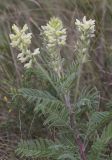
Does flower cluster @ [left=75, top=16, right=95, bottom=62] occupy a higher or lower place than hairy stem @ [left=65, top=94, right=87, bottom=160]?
higher

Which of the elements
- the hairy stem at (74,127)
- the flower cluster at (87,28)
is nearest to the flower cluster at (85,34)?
the flower cluster at (87,28)

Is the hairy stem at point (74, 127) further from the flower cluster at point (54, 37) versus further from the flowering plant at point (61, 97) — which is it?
the flower cluster at point (54, 37)

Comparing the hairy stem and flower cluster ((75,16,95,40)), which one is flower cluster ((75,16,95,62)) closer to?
flower cluster ((75,16,95,40))

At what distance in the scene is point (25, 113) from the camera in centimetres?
231

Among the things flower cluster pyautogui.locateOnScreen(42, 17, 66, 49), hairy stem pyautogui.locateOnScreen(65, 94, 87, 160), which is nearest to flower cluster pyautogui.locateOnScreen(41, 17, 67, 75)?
flower cluster pyautogui.locateOnScreen(42, 17, 66, 49)

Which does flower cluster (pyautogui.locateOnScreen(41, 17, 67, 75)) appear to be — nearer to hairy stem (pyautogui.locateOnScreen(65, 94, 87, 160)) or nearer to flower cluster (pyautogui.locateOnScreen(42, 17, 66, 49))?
flower cluster (pyautogui.locateOnScreen(42, 17, 66, 49))

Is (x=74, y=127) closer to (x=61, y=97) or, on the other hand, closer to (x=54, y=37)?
(x=61, y=97)

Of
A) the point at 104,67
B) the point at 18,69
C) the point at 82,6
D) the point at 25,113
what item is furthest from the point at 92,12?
the point at 25,113

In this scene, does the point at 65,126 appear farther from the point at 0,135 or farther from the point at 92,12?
the point at 92,12

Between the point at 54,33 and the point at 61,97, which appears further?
the point at 61,97

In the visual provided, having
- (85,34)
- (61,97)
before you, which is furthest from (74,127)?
(85,34)

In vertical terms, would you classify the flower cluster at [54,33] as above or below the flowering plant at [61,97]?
above

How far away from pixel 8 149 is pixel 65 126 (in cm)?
59

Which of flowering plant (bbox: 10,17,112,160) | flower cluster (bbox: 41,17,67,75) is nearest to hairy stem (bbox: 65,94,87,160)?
flowering plant (bbox: 10,17,112,160)
